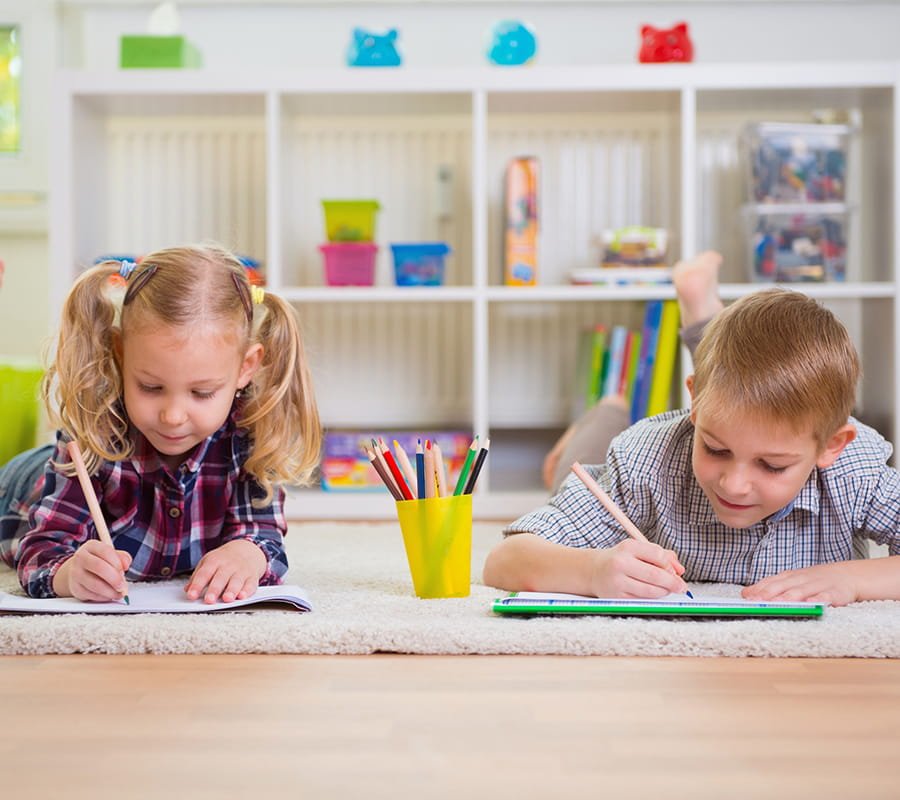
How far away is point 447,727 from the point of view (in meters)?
0.74

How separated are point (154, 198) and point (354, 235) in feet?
1.78

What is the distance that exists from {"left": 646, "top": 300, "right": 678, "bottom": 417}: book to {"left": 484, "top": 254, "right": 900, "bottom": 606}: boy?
0.96 metres

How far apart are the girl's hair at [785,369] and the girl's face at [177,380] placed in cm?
45

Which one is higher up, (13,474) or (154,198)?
(154,198)

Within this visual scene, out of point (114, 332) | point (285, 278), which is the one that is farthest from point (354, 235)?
point (114, 332)

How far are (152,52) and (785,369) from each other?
1.64 m

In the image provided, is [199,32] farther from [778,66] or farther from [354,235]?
[778,66]

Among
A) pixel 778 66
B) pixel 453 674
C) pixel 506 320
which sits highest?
pixel 778 66

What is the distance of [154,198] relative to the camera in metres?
2.57

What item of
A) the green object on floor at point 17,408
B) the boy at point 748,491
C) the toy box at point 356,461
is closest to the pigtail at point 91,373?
the boy at point 748,491

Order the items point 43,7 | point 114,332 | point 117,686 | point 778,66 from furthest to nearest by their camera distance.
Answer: point 43,7 < point 778,66 < point 114,332 < point 117,686

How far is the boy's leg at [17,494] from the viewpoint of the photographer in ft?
4.74

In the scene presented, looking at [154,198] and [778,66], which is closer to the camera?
[778,66]

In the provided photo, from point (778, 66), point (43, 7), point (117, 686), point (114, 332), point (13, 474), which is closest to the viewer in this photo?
point (117, 686)
